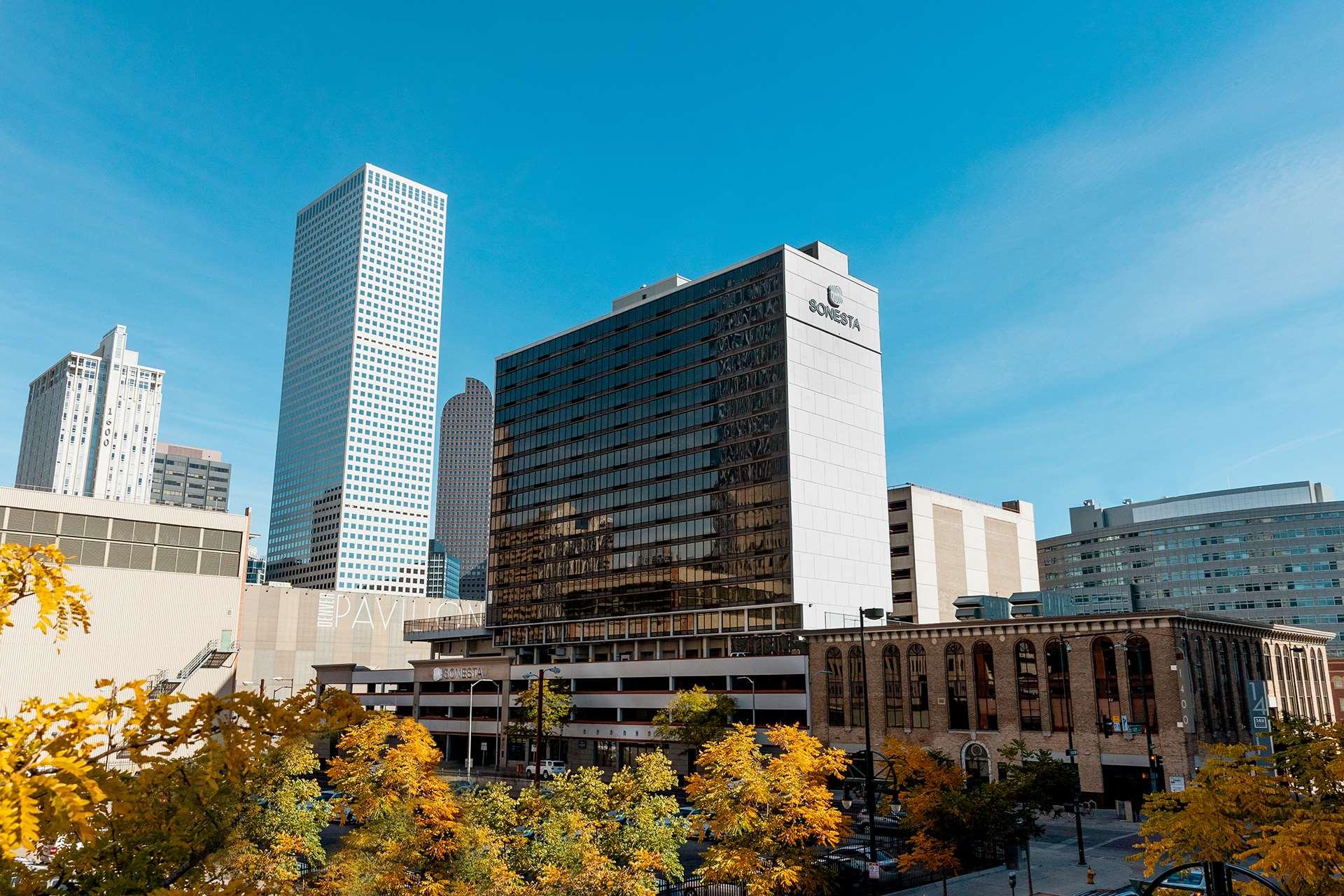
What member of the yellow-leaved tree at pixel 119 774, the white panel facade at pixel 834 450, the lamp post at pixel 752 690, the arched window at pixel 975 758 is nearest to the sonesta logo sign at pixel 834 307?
the white panel facade at pixel 834 450

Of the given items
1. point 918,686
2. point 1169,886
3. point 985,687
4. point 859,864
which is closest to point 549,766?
point 918,686

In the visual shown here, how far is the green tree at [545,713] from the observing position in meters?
99.6

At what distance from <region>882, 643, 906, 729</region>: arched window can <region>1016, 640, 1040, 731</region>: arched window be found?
35.8 ft

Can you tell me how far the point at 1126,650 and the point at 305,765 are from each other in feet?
197

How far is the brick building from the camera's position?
67.6 meters

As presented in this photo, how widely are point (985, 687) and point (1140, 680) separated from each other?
40.9ft

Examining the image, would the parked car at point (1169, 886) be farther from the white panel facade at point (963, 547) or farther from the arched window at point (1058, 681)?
the white panel facade at point (963, 547)

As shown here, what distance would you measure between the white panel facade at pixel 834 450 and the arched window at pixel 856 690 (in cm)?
1403

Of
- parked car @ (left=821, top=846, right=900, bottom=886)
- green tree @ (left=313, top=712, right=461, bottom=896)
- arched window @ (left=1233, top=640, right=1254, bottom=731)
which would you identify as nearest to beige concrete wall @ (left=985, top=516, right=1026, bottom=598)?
arched window @ (left=1233, top=640, right=1254, bottom=731)

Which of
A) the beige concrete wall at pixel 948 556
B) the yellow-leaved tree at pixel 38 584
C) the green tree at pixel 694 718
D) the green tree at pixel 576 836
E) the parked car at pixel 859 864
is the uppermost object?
the beige concrete wall at pixel 948 556

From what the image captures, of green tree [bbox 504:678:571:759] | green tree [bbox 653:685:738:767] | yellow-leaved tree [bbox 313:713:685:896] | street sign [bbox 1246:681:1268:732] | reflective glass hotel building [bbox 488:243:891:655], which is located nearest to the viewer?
yellow-leaved tree [bbox 313:713:685:896]

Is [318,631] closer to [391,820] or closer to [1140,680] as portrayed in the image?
[1140,680]

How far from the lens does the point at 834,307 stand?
116m

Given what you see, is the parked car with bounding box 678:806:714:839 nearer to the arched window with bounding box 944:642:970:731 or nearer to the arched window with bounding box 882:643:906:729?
the arched window with bounding box 882:643:906:729
